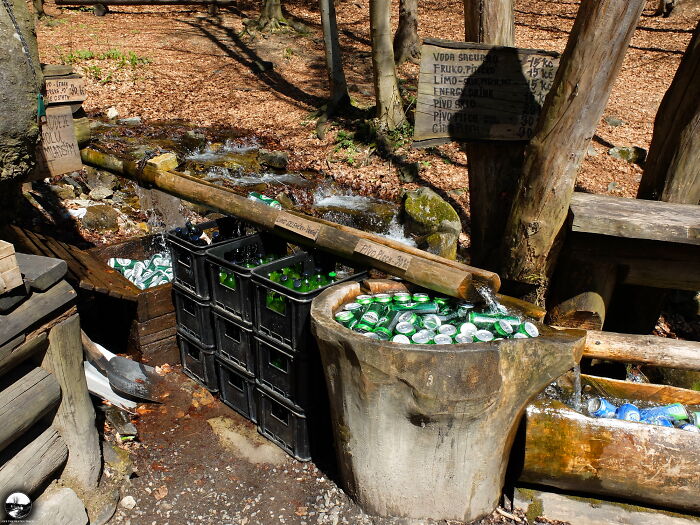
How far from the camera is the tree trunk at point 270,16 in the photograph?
18.0 m

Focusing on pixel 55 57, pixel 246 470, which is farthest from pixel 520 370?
pixel 55 57

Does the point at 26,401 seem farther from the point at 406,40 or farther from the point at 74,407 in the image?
the point at 406,40

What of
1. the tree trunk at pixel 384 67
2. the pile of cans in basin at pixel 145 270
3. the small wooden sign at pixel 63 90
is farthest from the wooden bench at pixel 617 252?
the tree trunk at pixel 384 67

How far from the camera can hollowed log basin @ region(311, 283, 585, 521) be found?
3273 millimetres

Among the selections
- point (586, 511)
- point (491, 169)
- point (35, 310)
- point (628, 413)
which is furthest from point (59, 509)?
point (491, 169)

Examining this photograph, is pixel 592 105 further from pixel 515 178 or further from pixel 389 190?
pixel 389 190

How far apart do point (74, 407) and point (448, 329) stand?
2.50 m

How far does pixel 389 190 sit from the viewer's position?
32.9 ft

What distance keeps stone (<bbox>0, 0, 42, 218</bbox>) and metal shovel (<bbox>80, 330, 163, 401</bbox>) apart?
1.61 meters

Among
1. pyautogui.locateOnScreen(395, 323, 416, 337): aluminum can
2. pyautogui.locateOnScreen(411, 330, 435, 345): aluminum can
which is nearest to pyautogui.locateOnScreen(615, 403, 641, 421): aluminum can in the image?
pyautogui.locateOnScreen(411, 330, 435, 345): aluminum can

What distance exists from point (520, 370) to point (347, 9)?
2001 centimetres

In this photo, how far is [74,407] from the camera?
11.9ft

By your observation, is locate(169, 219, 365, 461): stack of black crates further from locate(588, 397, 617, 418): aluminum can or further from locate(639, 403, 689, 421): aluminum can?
locate(639, 403, 689, 421): aluminum can

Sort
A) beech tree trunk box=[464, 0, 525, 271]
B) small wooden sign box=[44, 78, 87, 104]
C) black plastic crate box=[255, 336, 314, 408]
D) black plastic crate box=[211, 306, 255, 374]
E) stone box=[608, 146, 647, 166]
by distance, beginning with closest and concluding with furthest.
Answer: black plastic crate box=[255, 336, 314, 408], beech tree trunk box=[464, 0, 525, 271], small wooden sign box=[44, 78, 87, 104], black plastic crate box=[211, 306, 255, 374], stone box=[608, 146, 647, 166]
